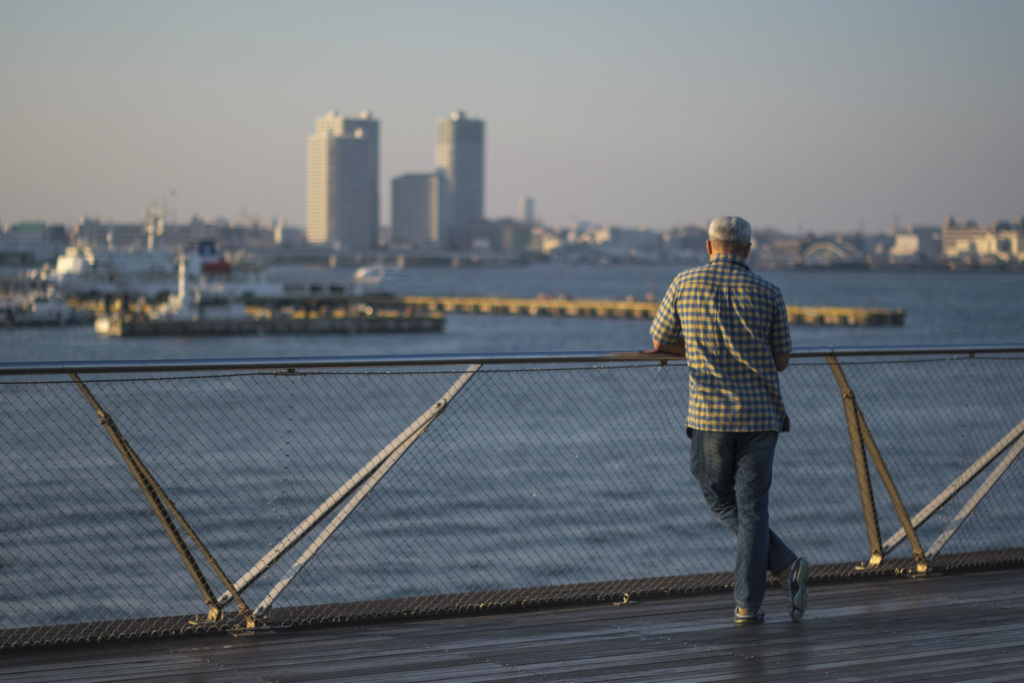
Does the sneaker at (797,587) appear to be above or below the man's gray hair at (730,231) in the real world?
below

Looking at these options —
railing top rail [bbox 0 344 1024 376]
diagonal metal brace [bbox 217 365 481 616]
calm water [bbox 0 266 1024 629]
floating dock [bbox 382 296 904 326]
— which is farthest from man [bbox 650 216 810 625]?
floating dock [bbox 382 296 904 326]

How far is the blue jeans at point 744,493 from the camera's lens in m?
5.04

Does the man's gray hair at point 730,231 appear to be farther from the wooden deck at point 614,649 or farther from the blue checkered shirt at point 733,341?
the wooden deck at point 614,649

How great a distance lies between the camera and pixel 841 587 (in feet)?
20.3

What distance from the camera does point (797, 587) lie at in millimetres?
5250

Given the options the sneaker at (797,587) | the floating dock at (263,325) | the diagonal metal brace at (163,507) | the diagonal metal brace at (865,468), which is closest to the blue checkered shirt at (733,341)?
the sneaker at (797,587)

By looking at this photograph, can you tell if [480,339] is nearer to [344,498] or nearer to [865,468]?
[865,468]

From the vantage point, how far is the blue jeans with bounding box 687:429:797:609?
16.5ft

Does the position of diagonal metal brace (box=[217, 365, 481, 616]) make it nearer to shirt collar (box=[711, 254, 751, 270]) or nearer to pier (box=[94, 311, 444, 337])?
shirt collar (box=[711, 254, 751, 270])

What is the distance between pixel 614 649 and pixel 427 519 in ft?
33.8

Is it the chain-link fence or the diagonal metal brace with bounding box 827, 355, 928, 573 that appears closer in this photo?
the chain-link fence

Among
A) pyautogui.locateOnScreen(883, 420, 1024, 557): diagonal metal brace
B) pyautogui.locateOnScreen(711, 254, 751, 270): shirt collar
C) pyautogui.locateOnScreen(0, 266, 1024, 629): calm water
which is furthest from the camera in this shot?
pyautogui.locateOnScreen(0, 266, 1024, 629): calm water

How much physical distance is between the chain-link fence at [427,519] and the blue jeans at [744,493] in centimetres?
62

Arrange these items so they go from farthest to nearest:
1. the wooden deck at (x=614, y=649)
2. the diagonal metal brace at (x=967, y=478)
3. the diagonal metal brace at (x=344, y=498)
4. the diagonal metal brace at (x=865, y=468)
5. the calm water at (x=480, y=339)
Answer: the calm water at (x=480, y=339) → the diagonal metal brace at (x=967, y=478) → the diagonal metal brace at (x=865, y=468) → the diagonal metal brace at (x=344, y=498) → the wooden deck at (x=614, y=649)
